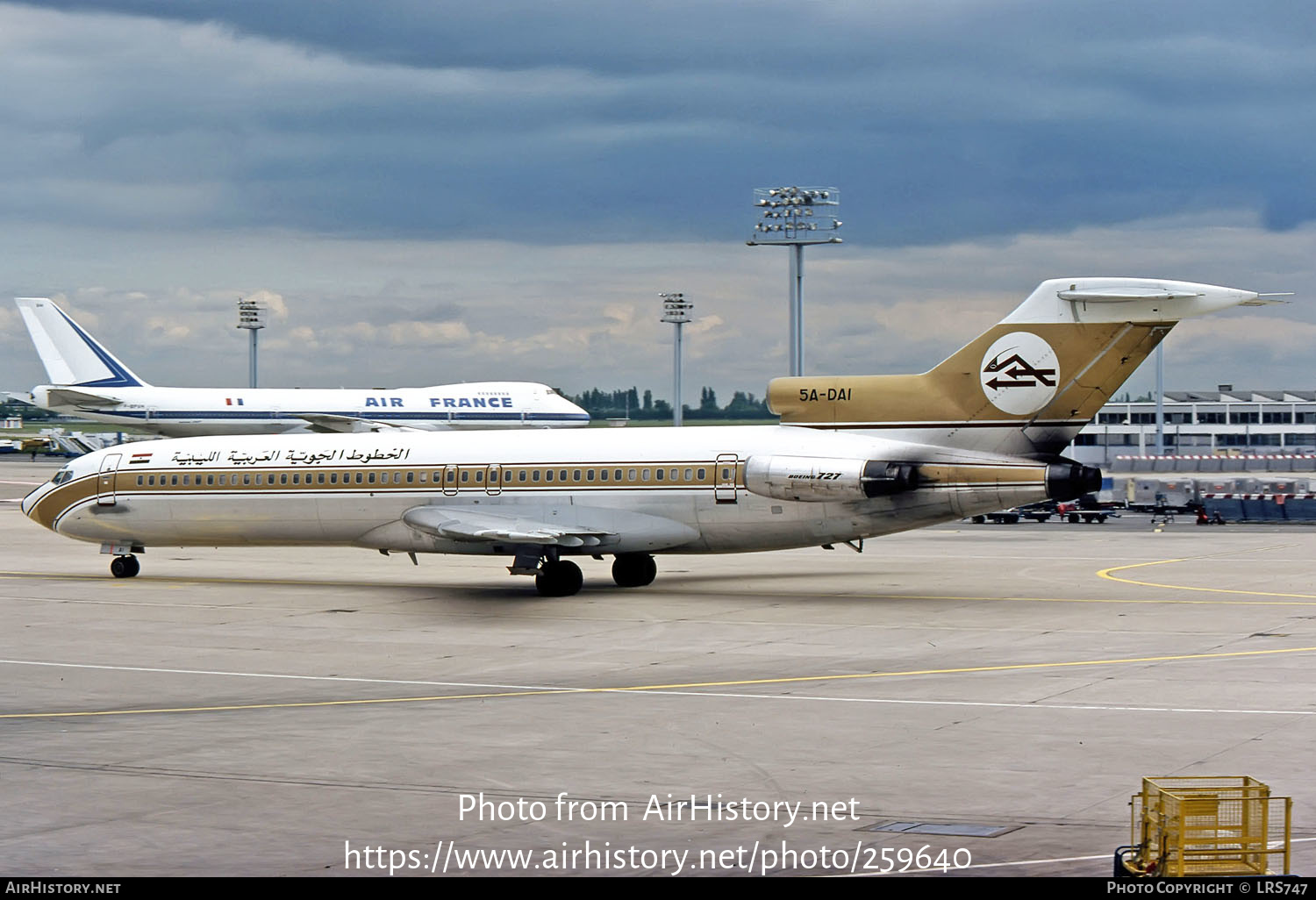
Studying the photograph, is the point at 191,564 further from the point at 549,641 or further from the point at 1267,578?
the point at 1267,578

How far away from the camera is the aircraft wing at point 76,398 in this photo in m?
95.4

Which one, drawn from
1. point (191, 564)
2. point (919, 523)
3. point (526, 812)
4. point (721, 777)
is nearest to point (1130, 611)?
point (919, 523)

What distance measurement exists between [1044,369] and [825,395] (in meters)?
5.02

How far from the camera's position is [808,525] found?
33.0 m

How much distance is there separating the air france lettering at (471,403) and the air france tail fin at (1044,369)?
6096cm

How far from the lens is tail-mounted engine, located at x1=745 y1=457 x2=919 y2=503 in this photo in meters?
31.9

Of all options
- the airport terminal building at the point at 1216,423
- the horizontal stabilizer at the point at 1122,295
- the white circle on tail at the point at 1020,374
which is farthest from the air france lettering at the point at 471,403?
the horizontal stabilizer at the point at 1122,295

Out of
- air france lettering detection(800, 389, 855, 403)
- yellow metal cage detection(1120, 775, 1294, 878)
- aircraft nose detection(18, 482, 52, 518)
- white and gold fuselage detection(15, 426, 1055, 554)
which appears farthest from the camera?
aircraft nose detection(18, 482, 52, 518)

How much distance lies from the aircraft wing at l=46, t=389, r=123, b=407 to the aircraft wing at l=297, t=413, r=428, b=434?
13492 millimetres

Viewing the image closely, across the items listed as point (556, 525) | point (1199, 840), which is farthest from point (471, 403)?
point (1199, 840)

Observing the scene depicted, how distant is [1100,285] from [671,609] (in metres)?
11.3

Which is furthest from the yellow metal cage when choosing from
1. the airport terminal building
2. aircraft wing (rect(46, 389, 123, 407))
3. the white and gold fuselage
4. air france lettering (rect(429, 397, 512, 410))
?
the airport terminal building

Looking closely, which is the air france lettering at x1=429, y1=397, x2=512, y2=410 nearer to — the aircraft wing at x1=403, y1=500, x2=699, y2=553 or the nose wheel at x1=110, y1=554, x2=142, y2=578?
the nose wheel at x1=110, y1=554, x2=142, y2=578

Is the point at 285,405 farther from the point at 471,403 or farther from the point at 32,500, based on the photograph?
the point at 32,500
